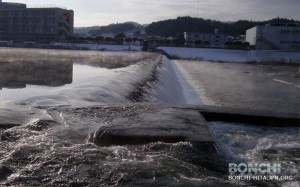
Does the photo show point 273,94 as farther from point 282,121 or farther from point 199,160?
point 199,160

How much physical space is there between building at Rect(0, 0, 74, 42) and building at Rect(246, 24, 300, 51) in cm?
3040

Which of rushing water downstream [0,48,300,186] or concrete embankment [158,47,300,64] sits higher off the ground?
concrete embankment [158,47,300,64]

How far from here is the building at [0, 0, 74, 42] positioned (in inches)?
2352

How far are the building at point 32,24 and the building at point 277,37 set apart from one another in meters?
30.4

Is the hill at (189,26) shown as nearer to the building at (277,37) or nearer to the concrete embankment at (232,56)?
the building at (277,37)

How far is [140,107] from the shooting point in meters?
6.24

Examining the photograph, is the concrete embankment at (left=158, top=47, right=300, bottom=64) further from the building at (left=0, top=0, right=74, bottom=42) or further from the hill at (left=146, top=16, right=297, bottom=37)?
the hill at (left=146, top=16, right=297, bottom=37)

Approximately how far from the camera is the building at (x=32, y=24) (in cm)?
5975

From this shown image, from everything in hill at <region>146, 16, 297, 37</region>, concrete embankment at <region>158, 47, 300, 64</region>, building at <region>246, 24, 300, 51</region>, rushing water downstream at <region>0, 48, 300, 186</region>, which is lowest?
rushing water downstream at <region>0, 48, 300, 186</region>

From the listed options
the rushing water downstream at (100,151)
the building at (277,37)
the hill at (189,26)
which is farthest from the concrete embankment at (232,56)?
the hill at (189,26)

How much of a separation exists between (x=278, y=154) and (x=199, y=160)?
51.7 inches

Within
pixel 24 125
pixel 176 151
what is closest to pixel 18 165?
pixel 24 125

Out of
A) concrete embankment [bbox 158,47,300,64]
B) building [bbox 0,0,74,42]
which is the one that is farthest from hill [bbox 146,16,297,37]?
building [bbox 0,0,74,42]

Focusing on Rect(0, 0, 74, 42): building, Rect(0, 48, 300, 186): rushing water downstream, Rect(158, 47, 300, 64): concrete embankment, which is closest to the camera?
Rect(0, 48, 300, 186): rushing water downstream
